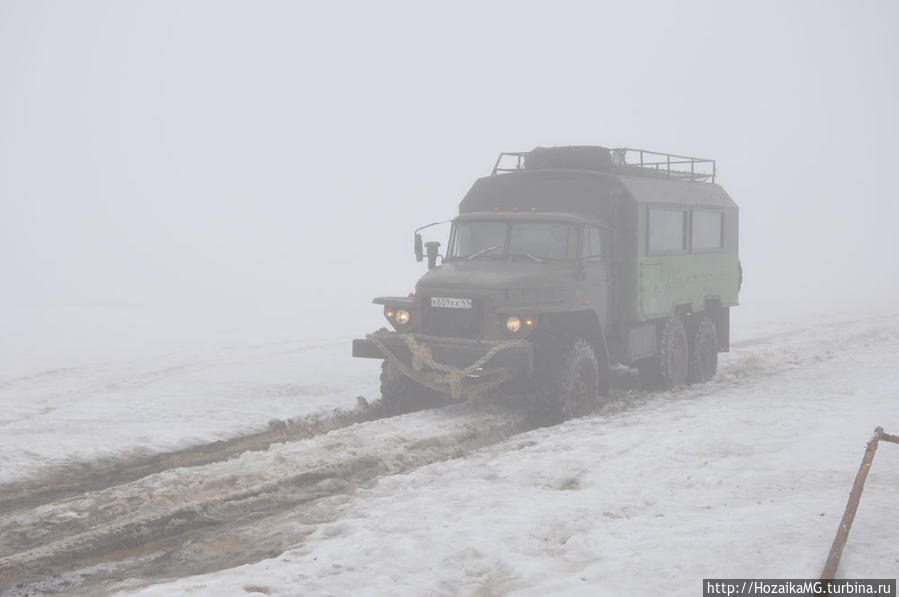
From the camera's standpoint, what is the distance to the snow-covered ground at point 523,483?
6.64 m

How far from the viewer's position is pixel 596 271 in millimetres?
13133

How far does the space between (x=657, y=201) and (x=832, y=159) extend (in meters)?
141

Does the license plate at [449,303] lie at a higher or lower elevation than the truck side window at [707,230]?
lower

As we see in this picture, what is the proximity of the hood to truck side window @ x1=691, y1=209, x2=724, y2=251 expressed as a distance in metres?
3.94

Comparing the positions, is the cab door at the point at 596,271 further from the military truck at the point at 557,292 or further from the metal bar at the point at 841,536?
the metal bar at the point at 841,536

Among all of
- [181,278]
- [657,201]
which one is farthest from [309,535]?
[181,278]

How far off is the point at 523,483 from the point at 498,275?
3.70 m

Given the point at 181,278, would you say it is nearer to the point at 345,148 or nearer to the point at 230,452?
the point at 230,452

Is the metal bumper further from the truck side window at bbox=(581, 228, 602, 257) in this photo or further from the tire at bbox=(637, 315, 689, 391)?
the tire at bbox=(637, 315, 689, 391)

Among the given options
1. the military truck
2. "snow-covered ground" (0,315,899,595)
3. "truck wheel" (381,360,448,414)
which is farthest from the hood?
"snow-covered ground" (0,315,899,595)

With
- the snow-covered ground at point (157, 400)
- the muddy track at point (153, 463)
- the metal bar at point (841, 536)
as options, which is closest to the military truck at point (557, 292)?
the muddy track at point (153, 463)

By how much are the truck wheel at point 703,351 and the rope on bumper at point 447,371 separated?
16.6ft

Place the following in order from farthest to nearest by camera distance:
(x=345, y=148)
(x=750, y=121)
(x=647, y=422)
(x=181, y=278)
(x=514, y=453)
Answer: (x=750, y=121), (x=345, y=148), (x=181, y=278), (x=647, y=422), (x=514, y=453)

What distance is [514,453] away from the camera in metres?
10.1
